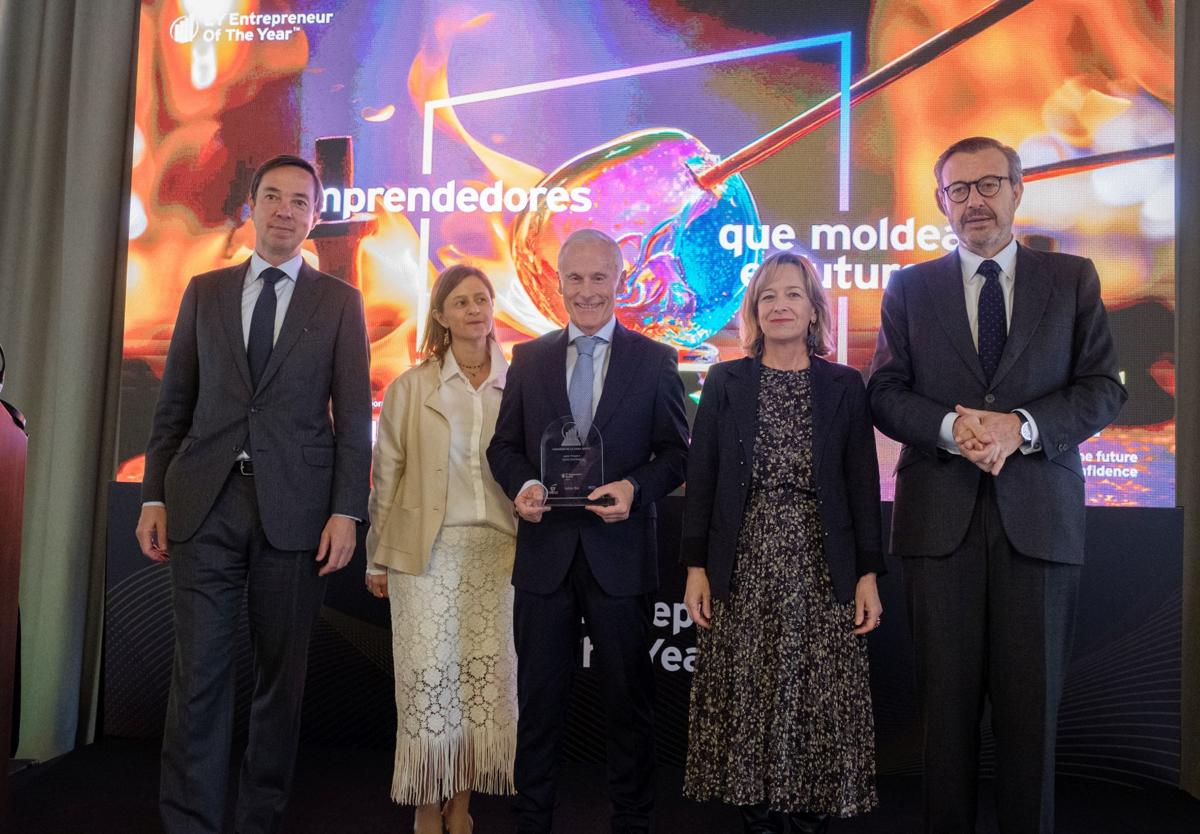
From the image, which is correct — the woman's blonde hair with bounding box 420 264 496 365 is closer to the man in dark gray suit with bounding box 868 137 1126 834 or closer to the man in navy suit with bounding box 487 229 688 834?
the man in navy suit with bounding box 487 229 688 834

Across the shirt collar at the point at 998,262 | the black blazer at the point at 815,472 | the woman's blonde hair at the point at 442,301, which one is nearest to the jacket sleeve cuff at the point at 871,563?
the black blazer at the point at 815,472

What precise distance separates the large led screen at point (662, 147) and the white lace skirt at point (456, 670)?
1.58 m

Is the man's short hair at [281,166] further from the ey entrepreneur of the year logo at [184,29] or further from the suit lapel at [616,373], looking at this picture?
the ey entrepreneur of the year logo at [184,29]

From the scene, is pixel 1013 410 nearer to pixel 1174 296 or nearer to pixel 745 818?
pixel 745 818

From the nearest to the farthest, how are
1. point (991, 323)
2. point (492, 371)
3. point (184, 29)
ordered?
point (991, 323), point (492, 371), point (184, 29)

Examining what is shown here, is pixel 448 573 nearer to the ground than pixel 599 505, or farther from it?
nearer to the ground

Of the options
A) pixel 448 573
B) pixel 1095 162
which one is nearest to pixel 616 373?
pixel 448 573

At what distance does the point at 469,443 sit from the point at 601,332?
538 millimetres

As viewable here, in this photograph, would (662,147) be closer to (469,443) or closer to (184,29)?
(469,443)

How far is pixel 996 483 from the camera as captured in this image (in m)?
2.32

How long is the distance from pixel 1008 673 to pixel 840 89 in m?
2.72

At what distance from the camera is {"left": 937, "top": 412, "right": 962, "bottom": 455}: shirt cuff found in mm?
2318

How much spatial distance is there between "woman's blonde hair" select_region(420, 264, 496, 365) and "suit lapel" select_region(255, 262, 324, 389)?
1.29 ft

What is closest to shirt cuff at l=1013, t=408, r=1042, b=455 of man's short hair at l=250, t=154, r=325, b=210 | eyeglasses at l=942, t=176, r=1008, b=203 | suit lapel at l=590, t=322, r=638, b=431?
eyeglasses at l=942, t=176, r=1008, b=203
